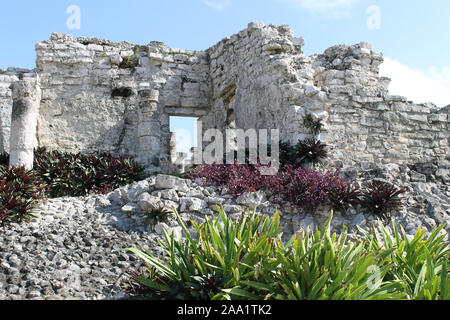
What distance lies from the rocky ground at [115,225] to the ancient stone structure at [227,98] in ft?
4.17

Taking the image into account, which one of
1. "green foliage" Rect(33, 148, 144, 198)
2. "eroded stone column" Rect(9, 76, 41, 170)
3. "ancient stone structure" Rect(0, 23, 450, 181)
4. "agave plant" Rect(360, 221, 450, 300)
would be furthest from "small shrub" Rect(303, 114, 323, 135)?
"eroded stone column" Rect(9, 76, 41, 170)

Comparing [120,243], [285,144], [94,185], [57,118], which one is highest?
[57,118]

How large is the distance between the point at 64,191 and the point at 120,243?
9.46 feet

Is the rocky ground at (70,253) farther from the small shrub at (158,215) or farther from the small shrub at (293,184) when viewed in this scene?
the small shrub at (293,184)

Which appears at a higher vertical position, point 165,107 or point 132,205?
point 165,107

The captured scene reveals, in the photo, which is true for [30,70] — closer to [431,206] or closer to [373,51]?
[373,51]

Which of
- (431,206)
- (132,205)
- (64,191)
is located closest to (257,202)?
(132,205)

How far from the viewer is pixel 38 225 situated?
6371 mm

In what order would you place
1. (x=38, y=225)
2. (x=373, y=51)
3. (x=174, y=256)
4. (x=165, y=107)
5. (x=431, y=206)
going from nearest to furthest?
(x=174, y=256)
(x=38, y=225)
(x=431, y=206)
(x=373, y=51)
(x=165, y=107)

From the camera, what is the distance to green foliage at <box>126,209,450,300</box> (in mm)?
3869

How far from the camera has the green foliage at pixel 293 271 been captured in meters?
3.87

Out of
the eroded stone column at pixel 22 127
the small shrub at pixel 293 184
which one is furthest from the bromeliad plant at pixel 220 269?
the eroded stone column at pixel 22 127

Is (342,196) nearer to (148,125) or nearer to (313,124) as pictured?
(313,124)

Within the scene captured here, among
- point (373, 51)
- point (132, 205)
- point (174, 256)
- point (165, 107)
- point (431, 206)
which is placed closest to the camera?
point (174, 256)
